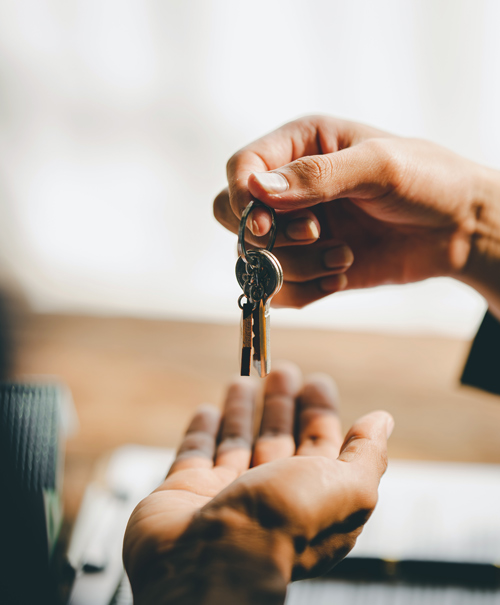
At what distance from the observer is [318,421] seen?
78cm

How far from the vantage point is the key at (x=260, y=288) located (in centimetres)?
55

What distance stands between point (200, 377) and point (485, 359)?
0.71 meters

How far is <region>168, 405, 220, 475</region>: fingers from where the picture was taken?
0.69m

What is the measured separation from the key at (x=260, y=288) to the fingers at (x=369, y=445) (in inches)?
5.2

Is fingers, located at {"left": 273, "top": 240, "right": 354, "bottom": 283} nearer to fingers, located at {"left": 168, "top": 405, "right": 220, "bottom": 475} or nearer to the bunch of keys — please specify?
the bunch of keys

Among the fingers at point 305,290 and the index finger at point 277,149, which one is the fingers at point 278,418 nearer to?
the fingers at point 305,290

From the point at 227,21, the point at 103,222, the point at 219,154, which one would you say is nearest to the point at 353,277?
the point at 219,154

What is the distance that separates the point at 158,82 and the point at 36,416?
3.41 feet

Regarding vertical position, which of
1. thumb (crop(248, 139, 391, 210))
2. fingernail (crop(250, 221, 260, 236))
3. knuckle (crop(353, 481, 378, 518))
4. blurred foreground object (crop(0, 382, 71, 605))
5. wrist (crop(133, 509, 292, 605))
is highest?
thumb (crop(248, 139, 391, 210))

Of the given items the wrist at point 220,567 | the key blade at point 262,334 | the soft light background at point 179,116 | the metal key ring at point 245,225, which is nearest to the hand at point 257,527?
the wrist at point 220,567

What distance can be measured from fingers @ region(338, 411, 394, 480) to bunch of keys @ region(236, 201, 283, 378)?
0.13 meters

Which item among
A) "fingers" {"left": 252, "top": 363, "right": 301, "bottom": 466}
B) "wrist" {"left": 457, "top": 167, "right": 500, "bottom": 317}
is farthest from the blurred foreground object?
"wrist" {"left": 457, "top": 167, "right": 500, "bottom": 317}

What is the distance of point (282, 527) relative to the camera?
0.48 metres

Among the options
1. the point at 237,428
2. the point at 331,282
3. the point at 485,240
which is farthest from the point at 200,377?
the point at 485,240
